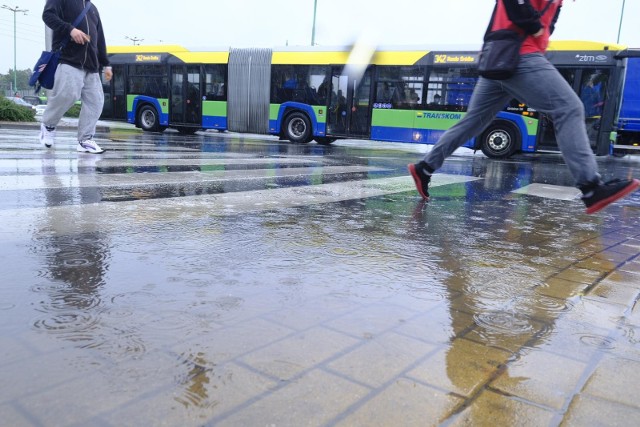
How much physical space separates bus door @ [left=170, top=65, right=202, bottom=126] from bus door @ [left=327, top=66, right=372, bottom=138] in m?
5.10

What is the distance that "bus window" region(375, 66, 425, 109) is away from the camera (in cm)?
1599

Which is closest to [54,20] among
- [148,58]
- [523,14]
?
[523,14]

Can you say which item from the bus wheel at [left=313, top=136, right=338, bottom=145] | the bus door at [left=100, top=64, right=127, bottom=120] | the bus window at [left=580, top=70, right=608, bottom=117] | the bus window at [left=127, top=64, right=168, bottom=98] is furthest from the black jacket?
the bus door at [left=100, top=64, right=127, bottom=120]

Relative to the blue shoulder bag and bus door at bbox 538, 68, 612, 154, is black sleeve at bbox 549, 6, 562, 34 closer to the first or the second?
the blue shoulder bag

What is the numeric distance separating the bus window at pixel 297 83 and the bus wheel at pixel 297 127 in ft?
1.67

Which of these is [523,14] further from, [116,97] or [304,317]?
[116,97]

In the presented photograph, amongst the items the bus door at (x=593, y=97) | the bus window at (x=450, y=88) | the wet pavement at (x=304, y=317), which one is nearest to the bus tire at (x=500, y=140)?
the bus door at (x=593, y=97)

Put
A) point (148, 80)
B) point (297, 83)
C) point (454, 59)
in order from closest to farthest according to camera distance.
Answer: point (454, 59) → point (297, 83) → point (148, 80)

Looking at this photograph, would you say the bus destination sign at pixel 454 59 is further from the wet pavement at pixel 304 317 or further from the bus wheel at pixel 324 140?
the wet pavement at pixel 304 317

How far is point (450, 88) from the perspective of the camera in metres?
15.5

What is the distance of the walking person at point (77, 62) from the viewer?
23.8 ft

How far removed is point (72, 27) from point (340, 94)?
10.7 meters

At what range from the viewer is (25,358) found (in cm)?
168

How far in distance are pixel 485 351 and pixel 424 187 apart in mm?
2924
